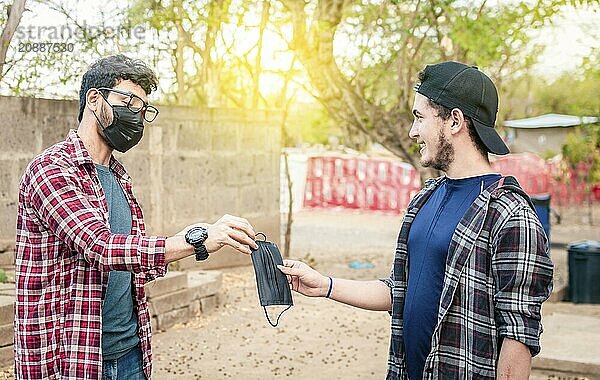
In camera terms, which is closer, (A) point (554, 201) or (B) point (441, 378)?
(B) point (441, 378)

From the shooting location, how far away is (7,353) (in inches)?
253

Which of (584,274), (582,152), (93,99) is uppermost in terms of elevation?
(582,152)

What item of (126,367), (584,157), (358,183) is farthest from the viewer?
(358,183)

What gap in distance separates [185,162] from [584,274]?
524cm

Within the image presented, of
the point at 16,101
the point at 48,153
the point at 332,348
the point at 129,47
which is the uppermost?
the point at 129,47

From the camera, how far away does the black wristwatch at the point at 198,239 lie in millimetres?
3053

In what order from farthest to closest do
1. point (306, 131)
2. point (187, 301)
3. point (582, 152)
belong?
1. point (306, 131)
2. point (582, 152)
3. point (187, 301)

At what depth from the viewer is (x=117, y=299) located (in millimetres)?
3334

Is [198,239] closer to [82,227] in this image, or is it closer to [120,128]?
[82,227]

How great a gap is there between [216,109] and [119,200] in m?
8.16

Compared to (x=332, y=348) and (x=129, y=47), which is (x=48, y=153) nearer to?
(x=332, y=348)

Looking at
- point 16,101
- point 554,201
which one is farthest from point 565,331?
point 554,201

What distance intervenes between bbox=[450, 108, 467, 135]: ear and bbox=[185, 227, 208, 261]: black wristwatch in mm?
975

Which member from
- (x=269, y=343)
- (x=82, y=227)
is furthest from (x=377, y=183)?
(x=82, y=227)
